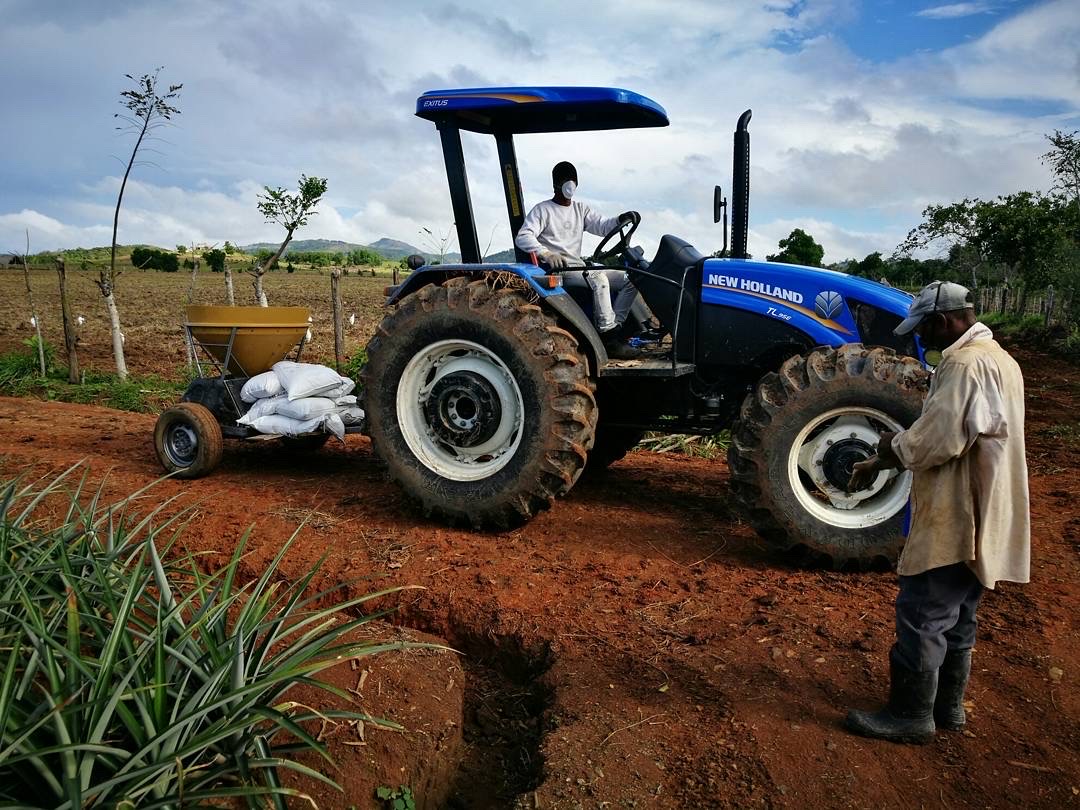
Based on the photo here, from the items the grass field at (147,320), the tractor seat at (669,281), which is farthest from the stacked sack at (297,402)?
the grass field at (147,320)

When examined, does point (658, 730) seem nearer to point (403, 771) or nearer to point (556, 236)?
point (403, 771)

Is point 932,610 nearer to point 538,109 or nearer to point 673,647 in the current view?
point 673,647

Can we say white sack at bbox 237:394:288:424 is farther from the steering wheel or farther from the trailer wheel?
the steering wheel

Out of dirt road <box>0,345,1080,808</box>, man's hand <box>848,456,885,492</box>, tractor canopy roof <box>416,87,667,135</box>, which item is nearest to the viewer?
dirt road <box>0,345,1080,808</box>

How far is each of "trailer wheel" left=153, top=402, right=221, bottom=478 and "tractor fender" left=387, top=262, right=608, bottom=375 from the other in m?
2.07

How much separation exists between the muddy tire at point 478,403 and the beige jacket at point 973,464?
7.05 ft

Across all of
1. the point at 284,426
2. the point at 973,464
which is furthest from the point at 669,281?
the point at 284,426

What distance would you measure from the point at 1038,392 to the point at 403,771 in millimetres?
11065

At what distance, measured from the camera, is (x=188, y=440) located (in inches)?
246

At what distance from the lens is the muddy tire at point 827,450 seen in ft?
13.5

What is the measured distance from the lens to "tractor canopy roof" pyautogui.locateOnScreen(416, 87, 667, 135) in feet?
15.7

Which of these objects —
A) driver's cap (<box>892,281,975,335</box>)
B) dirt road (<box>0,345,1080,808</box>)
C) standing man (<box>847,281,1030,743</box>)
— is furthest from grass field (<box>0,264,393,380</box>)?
standing man (<box>847,281,1030,743</box>)

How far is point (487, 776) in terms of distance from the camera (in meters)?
3.00

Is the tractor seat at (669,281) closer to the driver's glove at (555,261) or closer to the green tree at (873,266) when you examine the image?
the driver's glove at (555,261)
